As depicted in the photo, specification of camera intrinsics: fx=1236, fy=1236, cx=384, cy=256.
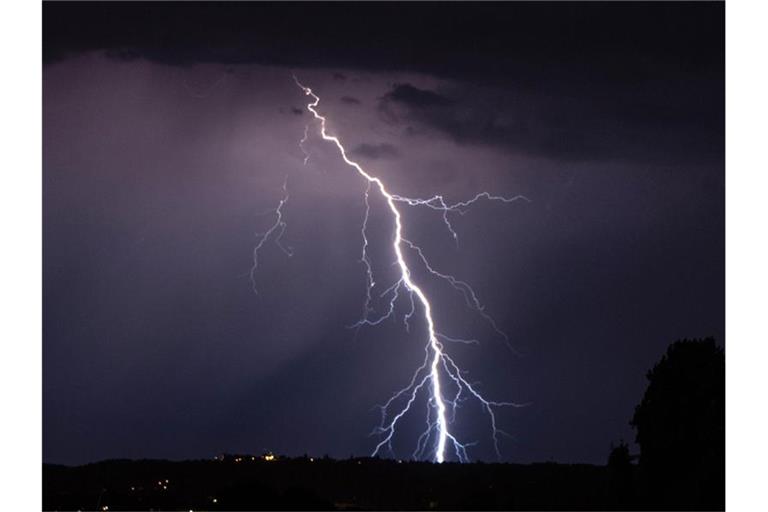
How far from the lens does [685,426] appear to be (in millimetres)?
22672

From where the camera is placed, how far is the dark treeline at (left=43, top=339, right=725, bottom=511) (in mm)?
21859

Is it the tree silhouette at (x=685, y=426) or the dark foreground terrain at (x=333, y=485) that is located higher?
the tree silhouette at (x=685, y=426)

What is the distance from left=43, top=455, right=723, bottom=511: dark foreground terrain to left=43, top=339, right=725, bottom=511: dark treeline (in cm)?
4

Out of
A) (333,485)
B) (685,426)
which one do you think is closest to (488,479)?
(333,485)

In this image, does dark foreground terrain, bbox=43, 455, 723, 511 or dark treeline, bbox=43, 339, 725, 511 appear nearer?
dark treeline, bbox=43, 339, 725, 511

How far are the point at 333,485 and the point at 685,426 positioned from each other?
17.8m

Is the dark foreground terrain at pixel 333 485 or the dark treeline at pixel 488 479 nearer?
the dark treeline at pixel 488 479

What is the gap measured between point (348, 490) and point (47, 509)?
33.5 ft

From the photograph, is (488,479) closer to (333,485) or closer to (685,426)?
(333,485)

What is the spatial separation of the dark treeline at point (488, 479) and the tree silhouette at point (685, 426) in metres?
0.02

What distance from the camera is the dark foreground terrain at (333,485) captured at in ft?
83.2

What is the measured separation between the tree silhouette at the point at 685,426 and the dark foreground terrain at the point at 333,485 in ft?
2.23
